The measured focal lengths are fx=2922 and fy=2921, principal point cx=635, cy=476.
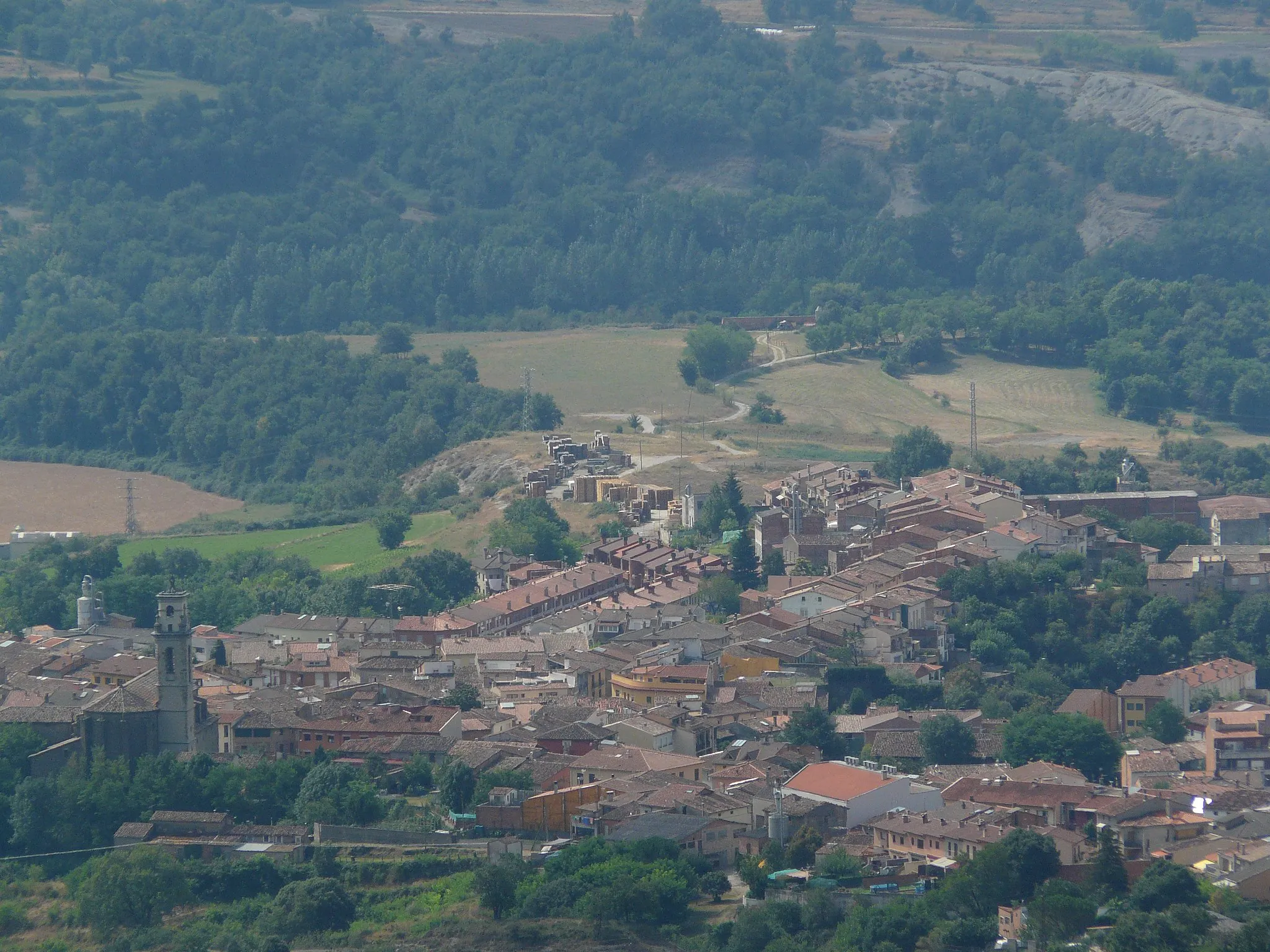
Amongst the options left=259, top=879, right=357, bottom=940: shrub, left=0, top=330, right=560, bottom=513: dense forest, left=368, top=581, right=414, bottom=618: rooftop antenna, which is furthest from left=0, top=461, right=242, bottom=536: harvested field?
left=259, top=879, right=357, bottom=940: shrub

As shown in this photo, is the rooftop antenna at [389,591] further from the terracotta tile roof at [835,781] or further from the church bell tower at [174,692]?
the terracotta tile roof at [835,781]

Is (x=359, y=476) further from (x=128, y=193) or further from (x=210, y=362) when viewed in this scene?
(x=128, y=193)

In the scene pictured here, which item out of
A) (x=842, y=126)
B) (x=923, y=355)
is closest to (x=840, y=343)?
(x=923, y=355)

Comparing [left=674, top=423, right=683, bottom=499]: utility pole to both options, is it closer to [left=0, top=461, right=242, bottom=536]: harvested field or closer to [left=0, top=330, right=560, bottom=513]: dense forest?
[left=0, top=330, right=560, bottom=513]: dense forest

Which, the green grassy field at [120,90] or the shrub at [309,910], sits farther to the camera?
the green grassy field at [120,90]

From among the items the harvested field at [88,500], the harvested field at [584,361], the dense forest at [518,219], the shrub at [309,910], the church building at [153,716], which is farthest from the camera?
the dense forest at [518,219]

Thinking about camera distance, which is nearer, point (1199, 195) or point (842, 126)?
point (1199, 195)

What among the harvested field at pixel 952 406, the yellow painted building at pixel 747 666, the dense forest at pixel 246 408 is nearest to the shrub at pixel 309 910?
the yellow painted building at pixel 747 666
